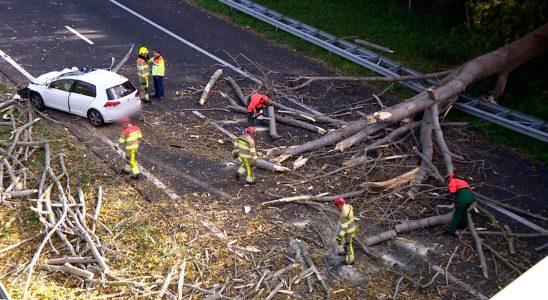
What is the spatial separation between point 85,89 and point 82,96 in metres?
0.20

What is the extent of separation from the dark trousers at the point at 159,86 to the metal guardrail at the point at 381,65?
6192 millimetres

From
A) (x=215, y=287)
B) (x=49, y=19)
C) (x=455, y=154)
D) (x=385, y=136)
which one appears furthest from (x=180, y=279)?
(x=49, y=19)

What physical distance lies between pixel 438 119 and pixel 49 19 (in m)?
15.2

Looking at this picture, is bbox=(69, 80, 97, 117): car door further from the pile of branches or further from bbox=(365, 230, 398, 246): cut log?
bbox=(365, 230, 398, 246): cut log

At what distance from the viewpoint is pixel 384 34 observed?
2044 centimetres

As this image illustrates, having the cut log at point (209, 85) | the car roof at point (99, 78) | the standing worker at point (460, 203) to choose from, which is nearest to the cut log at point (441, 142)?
the standing worker at point (460, 203)

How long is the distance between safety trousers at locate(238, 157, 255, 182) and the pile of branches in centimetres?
303

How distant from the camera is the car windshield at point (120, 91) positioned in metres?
14.4

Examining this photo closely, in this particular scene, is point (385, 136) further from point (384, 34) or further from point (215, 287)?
point (384, 34)

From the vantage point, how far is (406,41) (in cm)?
1984

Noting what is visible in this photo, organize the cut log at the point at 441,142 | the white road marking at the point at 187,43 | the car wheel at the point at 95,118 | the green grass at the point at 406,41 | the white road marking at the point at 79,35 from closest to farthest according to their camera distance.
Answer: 1. the cut log at the point at 441,142
2. the car wheel at the point at 95,118
3. the green grass at the point at 406,41
4. the white road marking at the point at 187,43
5. the white road marking at the point at 79,35

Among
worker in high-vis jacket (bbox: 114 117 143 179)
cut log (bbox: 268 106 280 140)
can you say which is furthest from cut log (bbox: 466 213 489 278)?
worker in high-vis jacket (bbox: 114 117 143 179)

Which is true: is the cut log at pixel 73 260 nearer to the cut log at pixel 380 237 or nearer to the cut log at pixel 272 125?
the cut log at pixel 380 237

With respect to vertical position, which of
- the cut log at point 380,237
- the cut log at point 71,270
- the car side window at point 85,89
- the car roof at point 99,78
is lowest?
the cut log at point 71,270
